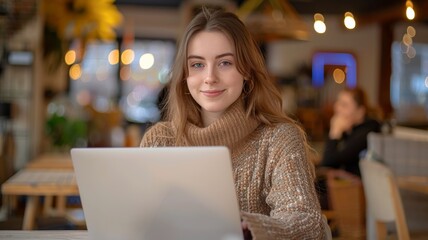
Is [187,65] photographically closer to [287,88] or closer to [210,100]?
[210,100]

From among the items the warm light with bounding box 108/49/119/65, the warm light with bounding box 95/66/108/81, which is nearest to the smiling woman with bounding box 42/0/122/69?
the warm light with bounding box 108/49/119/65

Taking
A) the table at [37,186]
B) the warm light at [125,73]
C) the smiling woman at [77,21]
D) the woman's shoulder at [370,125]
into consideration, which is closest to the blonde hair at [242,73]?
the table at [37,186]

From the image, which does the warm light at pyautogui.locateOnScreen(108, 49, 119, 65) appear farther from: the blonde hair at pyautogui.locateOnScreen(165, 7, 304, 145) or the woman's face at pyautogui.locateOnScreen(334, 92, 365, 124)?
the blonde hair at pyautogui.locateOnScreen(165, 7, 304, 145)

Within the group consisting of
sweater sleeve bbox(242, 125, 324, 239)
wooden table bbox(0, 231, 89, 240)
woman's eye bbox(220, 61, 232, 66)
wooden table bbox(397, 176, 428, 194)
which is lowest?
wooden table bbox(397, 176, 428, 194)

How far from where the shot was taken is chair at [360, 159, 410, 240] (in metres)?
3.00

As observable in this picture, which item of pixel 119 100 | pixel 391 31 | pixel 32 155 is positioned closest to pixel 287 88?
pixel 391 31

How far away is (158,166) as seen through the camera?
136cm

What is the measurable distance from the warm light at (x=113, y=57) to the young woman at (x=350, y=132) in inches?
412

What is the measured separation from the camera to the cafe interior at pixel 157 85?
14.7ft

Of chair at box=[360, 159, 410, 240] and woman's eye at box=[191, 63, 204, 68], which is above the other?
woman's eye at box=[191, 63, 204, 68]

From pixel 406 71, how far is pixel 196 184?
54.2ft

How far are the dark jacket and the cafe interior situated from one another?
0.37m

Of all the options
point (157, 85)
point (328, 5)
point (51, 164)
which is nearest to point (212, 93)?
point (51, 164)

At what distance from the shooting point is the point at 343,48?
16297mm
